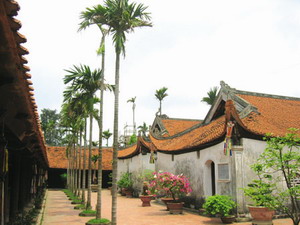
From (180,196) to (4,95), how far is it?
13.4 meters

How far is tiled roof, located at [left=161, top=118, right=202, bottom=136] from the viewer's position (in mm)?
27497

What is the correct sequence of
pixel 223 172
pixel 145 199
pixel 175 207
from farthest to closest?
1. pixel 145 199
2. pixel 175 207
3. pixel 223 172

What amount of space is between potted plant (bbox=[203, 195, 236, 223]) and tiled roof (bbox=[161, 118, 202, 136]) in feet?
49.5

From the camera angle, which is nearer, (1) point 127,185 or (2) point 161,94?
(1) point 127,185

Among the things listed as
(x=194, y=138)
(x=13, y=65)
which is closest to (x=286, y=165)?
(x=13, y=65)

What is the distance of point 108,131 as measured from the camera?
55625 mm

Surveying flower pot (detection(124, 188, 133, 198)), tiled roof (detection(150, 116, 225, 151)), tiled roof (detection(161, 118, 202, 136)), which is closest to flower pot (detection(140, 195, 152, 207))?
tiled roof (detection(150, 116, 225, 151))

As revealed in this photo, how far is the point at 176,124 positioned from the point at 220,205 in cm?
1768

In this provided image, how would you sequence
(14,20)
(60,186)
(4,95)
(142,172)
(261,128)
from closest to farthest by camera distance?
(14,20) < (4,95) < (261,128) < (142,172) < (60,186)

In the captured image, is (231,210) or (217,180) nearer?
(231,210)

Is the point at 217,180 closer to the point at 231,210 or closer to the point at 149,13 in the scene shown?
the point at 231,210

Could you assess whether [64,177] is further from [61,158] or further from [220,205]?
[220,205]

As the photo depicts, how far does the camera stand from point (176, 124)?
2897 cm

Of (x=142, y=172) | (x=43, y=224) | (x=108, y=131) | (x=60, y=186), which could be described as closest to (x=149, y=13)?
(x=43, y=224)
